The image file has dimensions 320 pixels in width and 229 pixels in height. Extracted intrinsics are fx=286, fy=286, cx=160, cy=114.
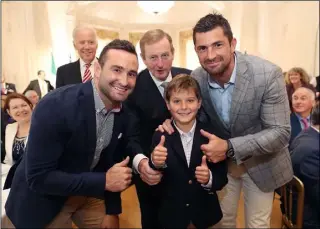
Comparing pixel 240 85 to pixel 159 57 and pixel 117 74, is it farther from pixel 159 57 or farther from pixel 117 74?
pixel 117 74

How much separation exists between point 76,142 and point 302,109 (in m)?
2.54

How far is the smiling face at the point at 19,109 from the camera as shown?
2.08 m

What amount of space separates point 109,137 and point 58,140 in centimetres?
26

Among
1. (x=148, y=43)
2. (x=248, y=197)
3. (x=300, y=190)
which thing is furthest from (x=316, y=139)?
(x=148, y=43)

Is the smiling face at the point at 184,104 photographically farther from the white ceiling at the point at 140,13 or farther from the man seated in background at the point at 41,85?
the white ceiling at the point at 140,13

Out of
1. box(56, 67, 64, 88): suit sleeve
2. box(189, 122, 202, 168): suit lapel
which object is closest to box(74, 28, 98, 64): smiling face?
box(56, 67, 64, 88): suit sleeve

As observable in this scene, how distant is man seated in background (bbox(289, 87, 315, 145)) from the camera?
301 centimetres

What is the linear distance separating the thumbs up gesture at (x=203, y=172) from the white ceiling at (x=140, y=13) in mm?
8224

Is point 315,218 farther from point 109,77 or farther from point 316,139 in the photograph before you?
point 109,77

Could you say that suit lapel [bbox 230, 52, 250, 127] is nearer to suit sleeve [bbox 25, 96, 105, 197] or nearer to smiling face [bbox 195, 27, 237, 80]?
smiling face [bbox 195, 27, 237, 80]

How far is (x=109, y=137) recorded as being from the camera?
145cm

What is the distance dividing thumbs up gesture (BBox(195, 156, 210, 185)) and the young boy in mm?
16

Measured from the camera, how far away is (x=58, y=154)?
4.28 feet

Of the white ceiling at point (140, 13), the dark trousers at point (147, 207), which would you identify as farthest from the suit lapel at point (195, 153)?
the white ceiling at point (140, 13)
